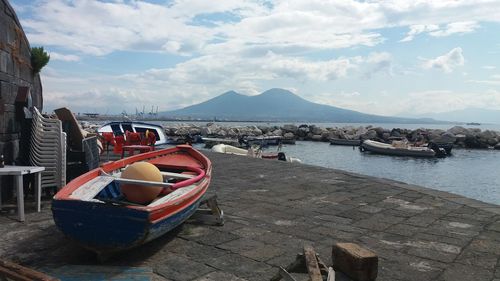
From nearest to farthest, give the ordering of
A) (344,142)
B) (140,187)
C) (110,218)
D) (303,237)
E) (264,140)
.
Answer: (110,218)
(140,187)
(303,237)
(264,140)
(344,142)

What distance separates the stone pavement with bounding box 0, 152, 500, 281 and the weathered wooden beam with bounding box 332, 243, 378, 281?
56 cm

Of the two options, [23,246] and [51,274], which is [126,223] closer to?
[51,274]

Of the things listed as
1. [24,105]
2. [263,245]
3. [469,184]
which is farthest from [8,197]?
[469,184]

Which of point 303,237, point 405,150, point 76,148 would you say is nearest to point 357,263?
point 303,237

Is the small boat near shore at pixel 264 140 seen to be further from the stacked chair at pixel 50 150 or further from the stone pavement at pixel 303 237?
the stacked chair at pixel 50 150

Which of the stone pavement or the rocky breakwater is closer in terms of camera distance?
the stone pavement

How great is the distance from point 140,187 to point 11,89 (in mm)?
2627

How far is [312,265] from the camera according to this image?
2785 millimetres

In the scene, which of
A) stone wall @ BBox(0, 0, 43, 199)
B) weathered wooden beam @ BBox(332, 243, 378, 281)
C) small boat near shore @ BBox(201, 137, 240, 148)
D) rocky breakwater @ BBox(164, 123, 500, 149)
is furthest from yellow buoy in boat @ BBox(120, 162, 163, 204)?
rocky breakwater @ BBox(164, 123, 500, 149)

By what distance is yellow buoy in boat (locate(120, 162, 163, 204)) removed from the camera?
3857mm

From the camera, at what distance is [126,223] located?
3.23m

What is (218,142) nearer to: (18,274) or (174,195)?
(174,195)

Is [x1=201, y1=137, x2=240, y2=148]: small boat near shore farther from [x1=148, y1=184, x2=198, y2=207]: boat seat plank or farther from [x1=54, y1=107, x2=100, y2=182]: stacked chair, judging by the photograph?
[x1=148, y1=184, x2=198, y2=207]: boat seat plank

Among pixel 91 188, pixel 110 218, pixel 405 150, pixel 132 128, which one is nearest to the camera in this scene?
pixel 110 218
